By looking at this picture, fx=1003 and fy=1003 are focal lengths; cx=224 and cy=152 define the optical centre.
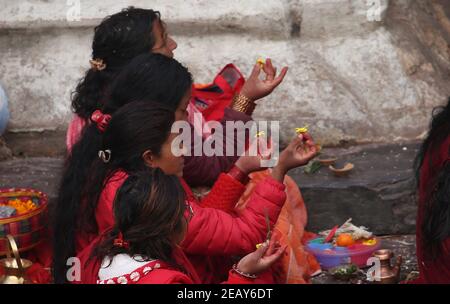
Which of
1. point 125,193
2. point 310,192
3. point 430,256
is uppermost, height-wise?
point 125,193

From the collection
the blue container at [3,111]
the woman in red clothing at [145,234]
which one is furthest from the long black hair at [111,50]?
the blue container at [3,111]

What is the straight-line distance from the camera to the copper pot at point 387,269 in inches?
186

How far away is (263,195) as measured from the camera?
407cm

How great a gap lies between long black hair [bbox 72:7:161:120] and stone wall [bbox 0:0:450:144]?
1.66 meters

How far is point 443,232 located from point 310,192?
1797 mm

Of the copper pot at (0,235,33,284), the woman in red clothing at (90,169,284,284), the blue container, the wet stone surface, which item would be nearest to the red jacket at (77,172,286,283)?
the woman in red clothing at (90,169,284,284)

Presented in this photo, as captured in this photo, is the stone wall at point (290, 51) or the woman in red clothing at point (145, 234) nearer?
the woman in red clothing at point (145, 234)

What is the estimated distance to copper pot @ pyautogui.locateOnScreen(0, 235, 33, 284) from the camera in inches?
175

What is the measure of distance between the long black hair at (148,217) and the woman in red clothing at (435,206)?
101cm

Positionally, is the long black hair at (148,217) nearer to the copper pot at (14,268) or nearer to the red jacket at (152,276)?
the red jacket at (152,276)

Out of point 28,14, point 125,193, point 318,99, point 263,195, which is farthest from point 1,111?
point 125,193

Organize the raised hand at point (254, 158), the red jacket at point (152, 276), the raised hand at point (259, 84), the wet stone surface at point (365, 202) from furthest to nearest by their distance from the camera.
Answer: the wet stone surface at point (365, 202) < the raised hand at point (259, 84) < the raised hand at point (254, 158) < the red jacket at point (152, 276)

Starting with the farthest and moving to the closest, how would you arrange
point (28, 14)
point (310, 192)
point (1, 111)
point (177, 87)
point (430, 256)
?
point (28, 14) < point (1, 111) < point (310, 192) < point (177, 87) < point (430, 256)

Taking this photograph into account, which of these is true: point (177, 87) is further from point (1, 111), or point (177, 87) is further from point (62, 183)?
point (1, 111)
